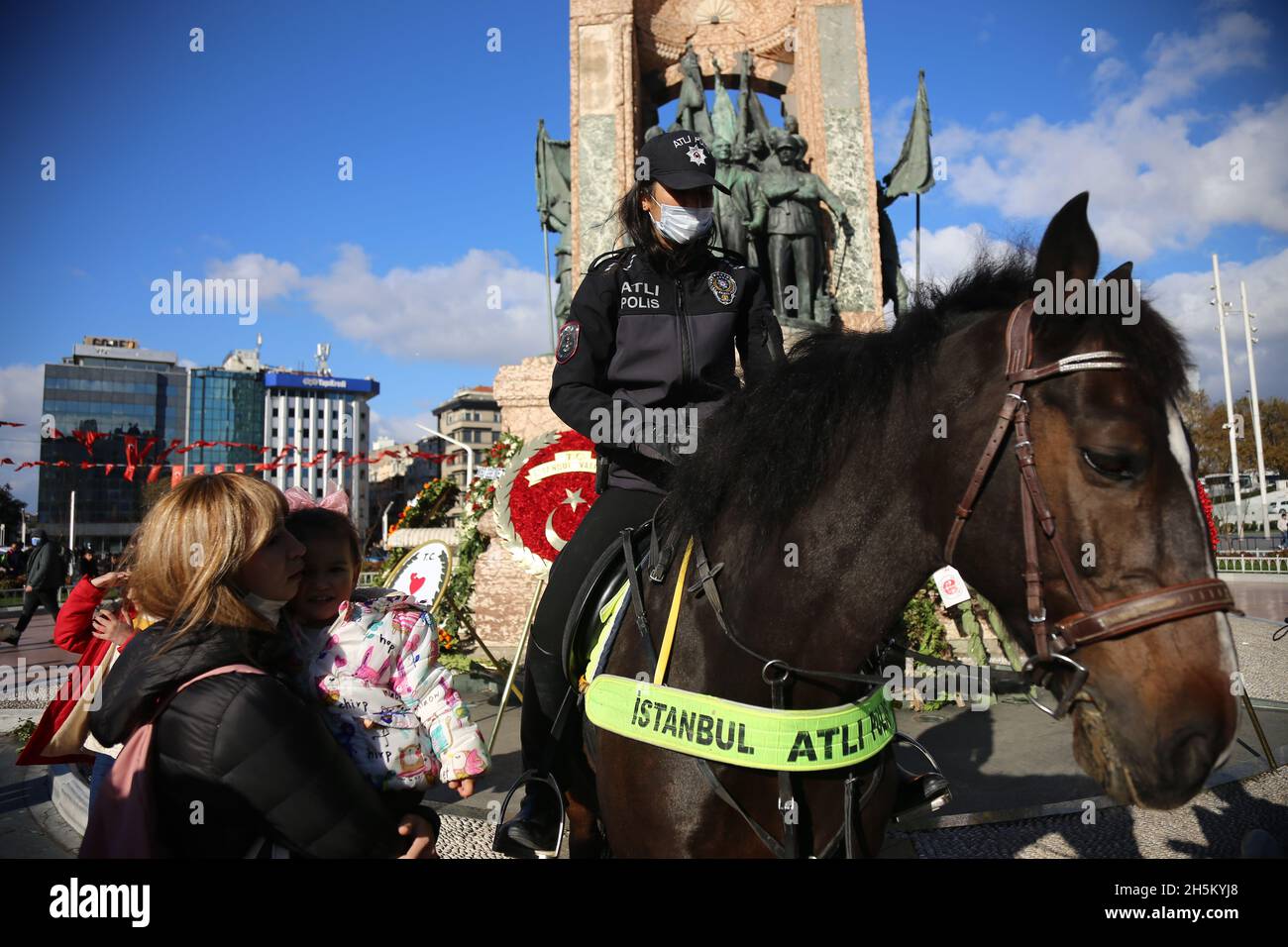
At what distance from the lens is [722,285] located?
9.24 feet

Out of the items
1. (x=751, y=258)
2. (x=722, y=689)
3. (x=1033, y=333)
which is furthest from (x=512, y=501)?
(x=751, y=258)

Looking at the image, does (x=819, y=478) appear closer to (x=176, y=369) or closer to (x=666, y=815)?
(x=666, y=815)

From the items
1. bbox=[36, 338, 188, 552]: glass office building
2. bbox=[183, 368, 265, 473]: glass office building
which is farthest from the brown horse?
bbox=[183, 368, 265, 473]: glass office building

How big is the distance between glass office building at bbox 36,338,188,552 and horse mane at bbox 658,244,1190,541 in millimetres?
86694

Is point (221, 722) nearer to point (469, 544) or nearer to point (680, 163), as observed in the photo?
Answer: point (680, 163)

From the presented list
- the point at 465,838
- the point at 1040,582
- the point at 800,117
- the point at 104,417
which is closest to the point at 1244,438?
the point at 800,117

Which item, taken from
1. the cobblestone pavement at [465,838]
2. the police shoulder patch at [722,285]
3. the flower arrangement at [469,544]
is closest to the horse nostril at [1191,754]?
the police shoulder patch at [722,285]

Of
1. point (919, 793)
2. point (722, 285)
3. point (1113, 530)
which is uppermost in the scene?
point (722, 285)

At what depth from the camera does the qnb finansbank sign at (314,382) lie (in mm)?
115438

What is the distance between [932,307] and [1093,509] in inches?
29.5

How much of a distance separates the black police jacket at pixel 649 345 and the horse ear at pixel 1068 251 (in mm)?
999

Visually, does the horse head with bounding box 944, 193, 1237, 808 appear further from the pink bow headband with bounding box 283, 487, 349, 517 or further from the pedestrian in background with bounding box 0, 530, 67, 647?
the pedestrian in background with bounding box 0, 530, 67, 647

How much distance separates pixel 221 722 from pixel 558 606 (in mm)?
1138

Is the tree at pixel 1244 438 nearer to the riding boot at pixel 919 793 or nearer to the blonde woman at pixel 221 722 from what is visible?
the riding boot at pixel 919 793
